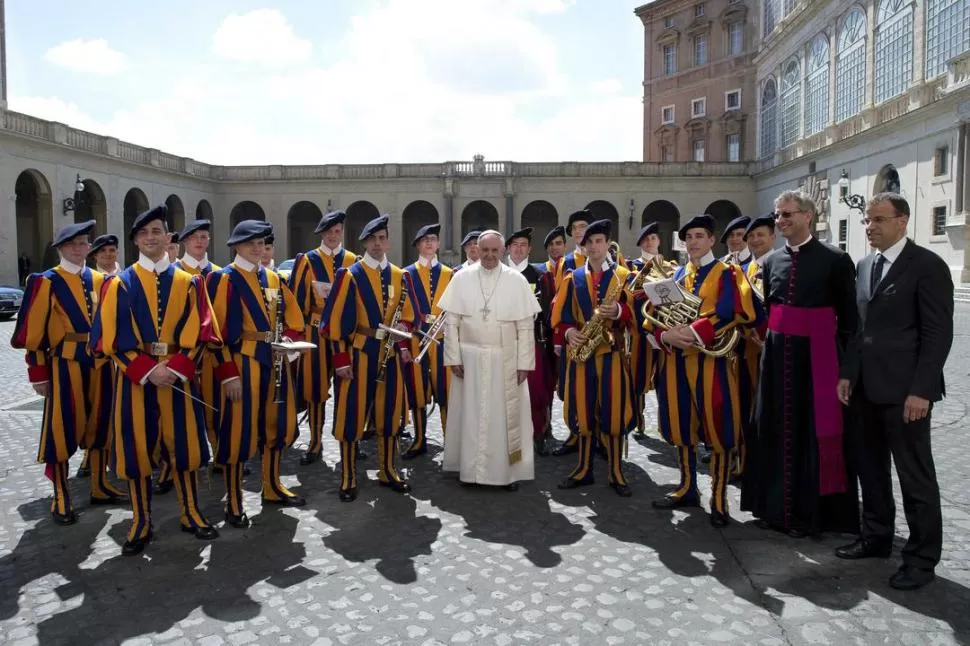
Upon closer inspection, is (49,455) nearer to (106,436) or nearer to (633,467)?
(106,436)

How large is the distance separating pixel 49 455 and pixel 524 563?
11.5 feet

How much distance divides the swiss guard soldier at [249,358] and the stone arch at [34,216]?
25.9 metres

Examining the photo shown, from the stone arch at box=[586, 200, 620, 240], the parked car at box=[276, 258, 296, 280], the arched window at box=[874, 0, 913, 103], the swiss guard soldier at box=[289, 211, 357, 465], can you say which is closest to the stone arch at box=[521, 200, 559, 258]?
the stone arch at box=[586, 200, 620, 240]

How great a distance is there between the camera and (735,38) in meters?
41.8

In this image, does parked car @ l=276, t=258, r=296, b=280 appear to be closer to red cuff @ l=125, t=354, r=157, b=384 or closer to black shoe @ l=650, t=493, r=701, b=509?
red cuff @ l=125, t=354, r=157, b=384

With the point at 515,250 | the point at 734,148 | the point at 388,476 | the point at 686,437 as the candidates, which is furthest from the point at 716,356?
the point at 734,148

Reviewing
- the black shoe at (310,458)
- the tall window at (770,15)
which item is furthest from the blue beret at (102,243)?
the tall window at (770,15)

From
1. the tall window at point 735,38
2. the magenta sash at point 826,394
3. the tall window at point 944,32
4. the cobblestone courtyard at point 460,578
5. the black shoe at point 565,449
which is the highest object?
the tall window at point 735,38

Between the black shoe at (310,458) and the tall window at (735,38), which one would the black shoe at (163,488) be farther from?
the tall window at (735,38)

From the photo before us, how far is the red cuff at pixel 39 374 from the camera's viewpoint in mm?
5098

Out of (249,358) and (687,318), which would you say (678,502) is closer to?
(687,318)

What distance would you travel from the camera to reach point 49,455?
5.00 m

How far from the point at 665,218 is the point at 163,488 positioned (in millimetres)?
37564

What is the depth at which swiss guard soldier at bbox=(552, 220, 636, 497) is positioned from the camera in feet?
18.7
